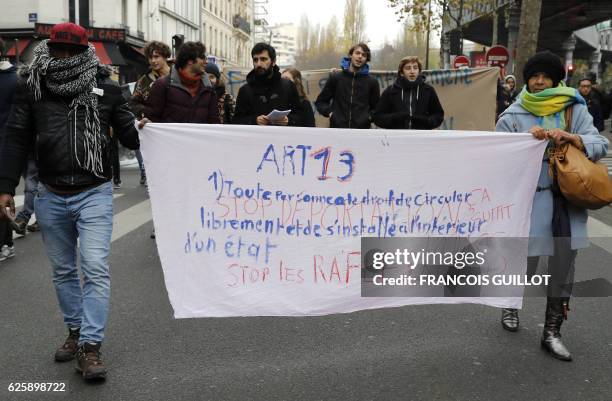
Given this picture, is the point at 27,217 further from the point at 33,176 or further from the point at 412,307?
the point at 412,307

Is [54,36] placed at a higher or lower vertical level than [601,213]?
higher

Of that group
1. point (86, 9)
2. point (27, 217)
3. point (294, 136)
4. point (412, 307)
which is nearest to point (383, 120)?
point (412, 307)

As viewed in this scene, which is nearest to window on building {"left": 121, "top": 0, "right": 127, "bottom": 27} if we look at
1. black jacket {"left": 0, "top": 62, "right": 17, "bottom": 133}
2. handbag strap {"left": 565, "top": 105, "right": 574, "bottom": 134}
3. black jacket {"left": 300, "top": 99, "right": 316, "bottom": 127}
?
black jacket {"left": 0, "top": 62, "right": 17, "bottom": 133}

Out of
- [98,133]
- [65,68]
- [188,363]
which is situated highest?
[65,68]

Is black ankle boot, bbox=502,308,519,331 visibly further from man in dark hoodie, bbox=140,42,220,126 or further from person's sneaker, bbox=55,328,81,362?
person's sneaker, bbox=55,328,81,362

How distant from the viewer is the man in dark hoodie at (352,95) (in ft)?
Result: 25.4

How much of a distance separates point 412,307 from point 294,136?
181 cm

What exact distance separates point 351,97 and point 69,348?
448cm

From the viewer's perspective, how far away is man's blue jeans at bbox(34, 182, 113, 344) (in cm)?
385

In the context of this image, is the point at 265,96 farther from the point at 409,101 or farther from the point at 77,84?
the point at 77,84

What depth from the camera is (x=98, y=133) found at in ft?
12.8

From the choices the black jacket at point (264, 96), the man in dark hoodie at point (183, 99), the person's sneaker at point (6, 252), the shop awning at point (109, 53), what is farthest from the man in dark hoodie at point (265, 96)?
the shop awning at point (109, 53)

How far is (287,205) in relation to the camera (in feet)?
13.4

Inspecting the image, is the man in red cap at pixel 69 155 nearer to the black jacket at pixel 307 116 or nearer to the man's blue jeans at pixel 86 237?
the man's blue jeans at pixel 86 237
